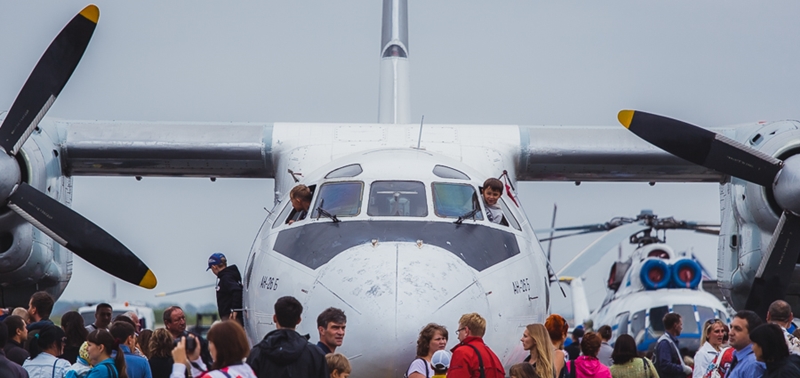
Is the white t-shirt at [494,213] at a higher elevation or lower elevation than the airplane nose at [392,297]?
higher

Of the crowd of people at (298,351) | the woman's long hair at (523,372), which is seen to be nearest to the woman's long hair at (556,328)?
the crowd of people at (298,351)

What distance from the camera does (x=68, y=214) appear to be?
1155 cm

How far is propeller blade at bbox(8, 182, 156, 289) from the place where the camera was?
37.0ft

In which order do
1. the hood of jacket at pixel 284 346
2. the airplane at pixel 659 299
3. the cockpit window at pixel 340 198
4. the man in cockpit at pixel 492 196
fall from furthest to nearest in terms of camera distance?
1. the airplane at pixel 659 299
2. the man in cockpit at pixel 492 196
3. the cockpit window at pixel 340 198
4. the hood of jacket at pixel 284 346

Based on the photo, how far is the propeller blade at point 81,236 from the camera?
11.3 meters

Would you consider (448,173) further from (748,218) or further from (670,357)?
(748,218)

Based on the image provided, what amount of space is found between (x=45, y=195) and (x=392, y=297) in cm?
573

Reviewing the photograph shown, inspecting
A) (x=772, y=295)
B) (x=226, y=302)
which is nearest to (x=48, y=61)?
(x=226, y=302)

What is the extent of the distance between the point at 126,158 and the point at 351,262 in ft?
21.5

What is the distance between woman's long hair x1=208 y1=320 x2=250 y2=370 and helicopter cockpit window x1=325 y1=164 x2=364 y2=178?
15.9ft

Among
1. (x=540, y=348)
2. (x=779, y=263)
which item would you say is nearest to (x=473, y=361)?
(x=540, y=348)

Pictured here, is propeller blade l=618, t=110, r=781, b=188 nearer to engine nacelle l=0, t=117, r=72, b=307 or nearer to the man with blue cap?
the man with blue cap

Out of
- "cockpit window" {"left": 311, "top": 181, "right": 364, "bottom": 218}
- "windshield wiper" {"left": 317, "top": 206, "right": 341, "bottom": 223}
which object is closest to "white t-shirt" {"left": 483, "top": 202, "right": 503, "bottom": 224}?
"cockpit window" {"left": 311, "top": 181, "right": 364, "bottom": 218}

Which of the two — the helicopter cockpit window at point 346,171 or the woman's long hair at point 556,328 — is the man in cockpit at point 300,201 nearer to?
the helicopter cockpit window at point 346,171
